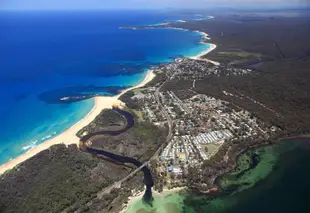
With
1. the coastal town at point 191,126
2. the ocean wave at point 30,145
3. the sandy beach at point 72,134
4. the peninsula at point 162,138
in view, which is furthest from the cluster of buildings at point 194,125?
the ocean wave at point 30,145

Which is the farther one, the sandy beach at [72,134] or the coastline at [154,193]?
the sandy beach at [72,134]

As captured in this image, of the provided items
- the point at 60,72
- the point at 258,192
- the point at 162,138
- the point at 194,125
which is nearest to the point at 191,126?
the point at 194,125

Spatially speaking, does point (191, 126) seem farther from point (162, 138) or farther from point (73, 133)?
point (73, 133)

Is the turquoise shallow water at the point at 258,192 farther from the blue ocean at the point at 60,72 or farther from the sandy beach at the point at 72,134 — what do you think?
the blue ocean at the point at 60,72

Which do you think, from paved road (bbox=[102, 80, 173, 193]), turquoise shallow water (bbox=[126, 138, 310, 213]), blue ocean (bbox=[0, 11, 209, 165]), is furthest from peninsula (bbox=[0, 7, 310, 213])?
blue ocean (bbox=[0, 11, 209, 165])

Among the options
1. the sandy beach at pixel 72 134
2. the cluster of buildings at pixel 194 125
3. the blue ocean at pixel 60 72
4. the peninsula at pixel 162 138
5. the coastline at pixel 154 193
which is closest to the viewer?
the coastline at pixel 154 193

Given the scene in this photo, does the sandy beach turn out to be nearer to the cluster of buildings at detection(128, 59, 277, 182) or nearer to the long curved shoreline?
the long curved shoreline

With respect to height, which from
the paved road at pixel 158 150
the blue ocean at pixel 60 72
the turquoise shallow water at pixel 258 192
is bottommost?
the turquoise shallow water at pixel 258 192

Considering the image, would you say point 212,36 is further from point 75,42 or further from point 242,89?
point 242,89
